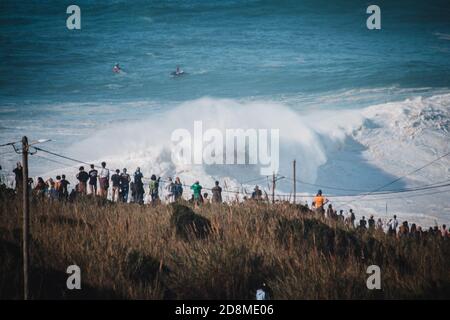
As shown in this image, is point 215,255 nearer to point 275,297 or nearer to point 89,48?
point 275,297

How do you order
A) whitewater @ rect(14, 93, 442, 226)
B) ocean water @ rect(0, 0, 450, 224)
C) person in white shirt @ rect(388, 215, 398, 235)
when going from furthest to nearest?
ocean water @ rect(0, 0, 450, 224), whitewater @ rect(14, 93, 442, 226), person in white shirt @ rect(388, 215, 398, 235)

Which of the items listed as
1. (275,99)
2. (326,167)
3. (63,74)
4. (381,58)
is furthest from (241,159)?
(381,58)

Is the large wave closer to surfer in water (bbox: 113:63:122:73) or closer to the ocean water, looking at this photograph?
the ocean water

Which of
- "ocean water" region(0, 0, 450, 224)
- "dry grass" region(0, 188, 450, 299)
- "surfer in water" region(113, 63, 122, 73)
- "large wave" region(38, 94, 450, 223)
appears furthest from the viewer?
"surfer in water" region(113, 63, 122, 73)

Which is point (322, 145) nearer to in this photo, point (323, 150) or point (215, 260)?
point (323, 150)

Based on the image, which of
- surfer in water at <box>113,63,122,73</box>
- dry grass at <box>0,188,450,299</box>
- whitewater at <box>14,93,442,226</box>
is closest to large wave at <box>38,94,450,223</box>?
whitewater at <box>14,93,442,226</box>

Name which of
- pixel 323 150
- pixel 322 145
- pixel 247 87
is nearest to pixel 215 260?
pixel 323 150
